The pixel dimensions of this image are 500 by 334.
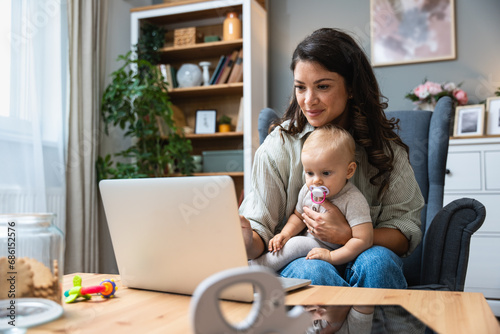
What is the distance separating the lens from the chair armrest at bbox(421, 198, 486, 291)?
1278 millimetres

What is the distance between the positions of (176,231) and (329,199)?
61cm

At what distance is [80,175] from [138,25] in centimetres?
124

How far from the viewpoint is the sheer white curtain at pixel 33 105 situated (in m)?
2.32

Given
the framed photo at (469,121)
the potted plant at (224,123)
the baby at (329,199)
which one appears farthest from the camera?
the potted plant at (224,123)

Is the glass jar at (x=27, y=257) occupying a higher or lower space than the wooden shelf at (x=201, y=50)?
lower

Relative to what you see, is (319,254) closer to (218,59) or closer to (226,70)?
(226,70)

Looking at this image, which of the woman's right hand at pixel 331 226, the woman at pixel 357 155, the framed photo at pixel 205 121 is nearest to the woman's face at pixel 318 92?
the woman at pixel 357 155

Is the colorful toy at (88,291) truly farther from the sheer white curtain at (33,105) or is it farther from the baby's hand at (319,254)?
the sheer white curtain at (33,105)

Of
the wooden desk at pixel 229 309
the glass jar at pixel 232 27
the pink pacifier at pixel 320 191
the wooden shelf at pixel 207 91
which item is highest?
the glass jar at pixel 232 27

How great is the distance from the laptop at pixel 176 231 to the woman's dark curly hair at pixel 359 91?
1.96 feet

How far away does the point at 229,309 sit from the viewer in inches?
29.1

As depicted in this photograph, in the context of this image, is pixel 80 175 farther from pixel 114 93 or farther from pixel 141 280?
pixel 141 280

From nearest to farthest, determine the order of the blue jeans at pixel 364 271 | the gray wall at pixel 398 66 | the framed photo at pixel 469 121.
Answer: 1. the blue jeans at pixel 364 271
2. the framed photo at pixel 469 121
3. the gray wall at pixel 398 66

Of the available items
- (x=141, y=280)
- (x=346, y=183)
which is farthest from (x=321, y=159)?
(x=141, y=280)
